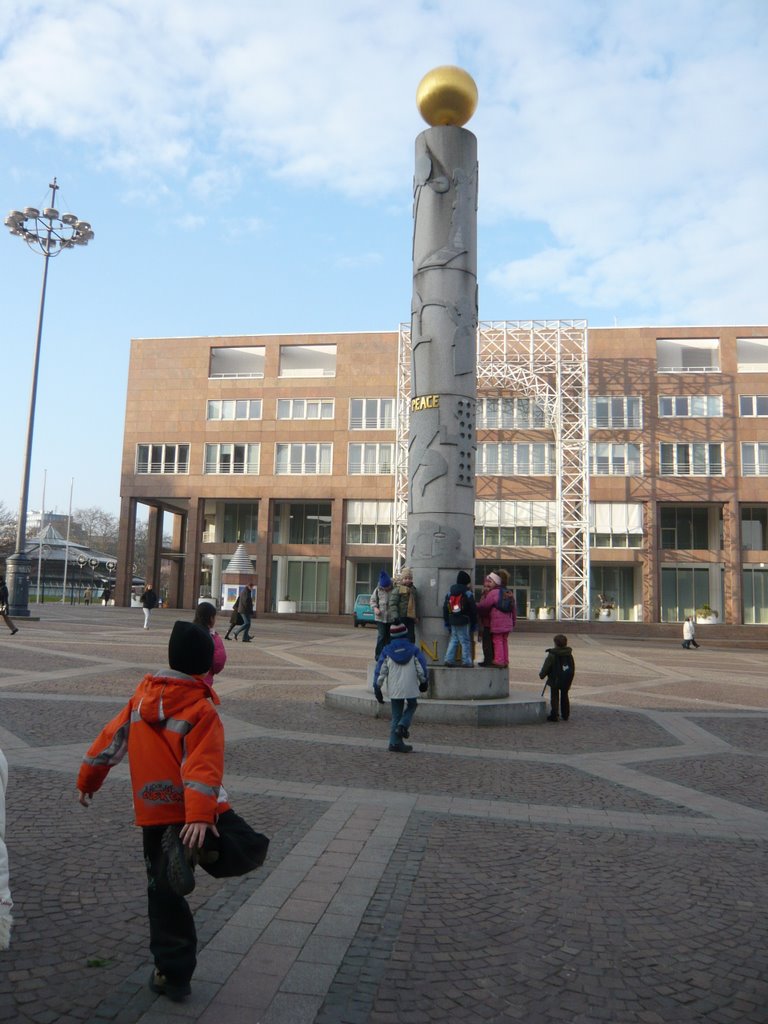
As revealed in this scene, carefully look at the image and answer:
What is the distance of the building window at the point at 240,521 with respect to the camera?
54156mm

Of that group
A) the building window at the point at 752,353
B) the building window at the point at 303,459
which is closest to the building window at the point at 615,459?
the building window at the point at 752,353

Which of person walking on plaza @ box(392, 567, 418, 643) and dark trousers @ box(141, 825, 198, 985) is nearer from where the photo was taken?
dark trousers @ box(141, 825, 198, 985)

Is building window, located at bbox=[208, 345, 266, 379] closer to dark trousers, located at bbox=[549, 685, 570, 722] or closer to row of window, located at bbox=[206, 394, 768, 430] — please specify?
row of window, located at bbox=[206, 394, 768, 430]

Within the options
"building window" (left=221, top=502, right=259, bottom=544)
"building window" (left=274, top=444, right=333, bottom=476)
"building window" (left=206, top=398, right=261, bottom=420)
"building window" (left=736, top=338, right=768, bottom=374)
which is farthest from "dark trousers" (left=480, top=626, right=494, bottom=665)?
"building window" (left=221, top=502, right=259, bottom=544)

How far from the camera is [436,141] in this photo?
531 inches

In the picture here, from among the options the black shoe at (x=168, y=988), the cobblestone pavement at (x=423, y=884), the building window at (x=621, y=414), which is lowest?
the cobblestone pavement at (x=423, y=884)

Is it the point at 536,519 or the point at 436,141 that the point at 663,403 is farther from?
the point at 436,141

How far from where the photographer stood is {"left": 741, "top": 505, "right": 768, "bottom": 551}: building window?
47.6 meters

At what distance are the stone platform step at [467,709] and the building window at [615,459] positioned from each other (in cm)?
3634

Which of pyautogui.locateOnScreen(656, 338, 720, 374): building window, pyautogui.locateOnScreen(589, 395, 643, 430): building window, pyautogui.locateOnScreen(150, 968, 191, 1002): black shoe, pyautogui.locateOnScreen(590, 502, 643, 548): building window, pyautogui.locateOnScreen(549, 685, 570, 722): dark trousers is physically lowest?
pyautogui.locateOnScreen(150, 968, 191, 1002): black shoe

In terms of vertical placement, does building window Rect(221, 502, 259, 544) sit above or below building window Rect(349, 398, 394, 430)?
below

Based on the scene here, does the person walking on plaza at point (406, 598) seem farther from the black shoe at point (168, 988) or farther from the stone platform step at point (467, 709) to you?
the black shoe at point (168, 988)

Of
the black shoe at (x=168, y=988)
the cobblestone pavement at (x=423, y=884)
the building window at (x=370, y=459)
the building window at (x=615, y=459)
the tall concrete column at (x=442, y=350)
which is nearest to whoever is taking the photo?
the black shoe at (x=168, y=988)

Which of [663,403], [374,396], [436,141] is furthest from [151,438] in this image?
[436,141]
